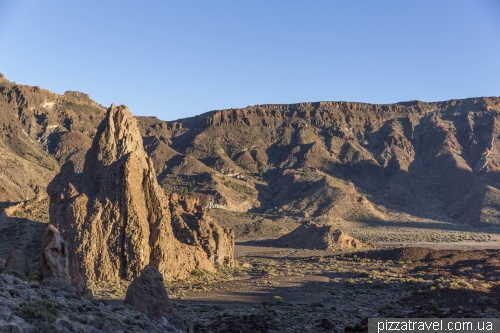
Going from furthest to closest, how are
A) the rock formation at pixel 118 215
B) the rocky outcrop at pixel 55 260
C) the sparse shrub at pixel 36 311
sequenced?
the rock formation at pixel 118 215 → the rocky outcrop at pixel 55 260 → the sparse shrub at pixel 36 311

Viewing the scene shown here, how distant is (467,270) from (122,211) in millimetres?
26217

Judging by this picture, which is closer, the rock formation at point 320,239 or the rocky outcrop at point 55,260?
the rocky outcrop at point 55,260

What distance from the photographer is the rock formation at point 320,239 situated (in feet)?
194

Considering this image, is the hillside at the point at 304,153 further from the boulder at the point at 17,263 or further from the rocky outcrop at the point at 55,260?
the rocky outcrop at the point at 55,260

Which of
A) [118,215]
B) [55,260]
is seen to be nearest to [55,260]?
[55,260]

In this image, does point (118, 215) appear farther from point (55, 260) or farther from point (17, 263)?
point (55, 260)

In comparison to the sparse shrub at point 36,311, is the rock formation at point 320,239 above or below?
below

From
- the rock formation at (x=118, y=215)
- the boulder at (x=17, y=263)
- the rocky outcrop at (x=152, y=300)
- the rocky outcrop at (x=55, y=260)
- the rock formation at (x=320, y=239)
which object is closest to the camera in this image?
the rocky outcrop at (x=152, y=300)

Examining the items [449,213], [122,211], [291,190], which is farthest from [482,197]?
[122,211]

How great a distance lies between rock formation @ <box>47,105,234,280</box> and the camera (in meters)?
27.7

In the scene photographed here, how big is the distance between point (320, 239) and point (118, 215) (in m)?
35.9

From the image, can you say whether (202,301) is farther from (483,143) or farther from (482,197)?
(483,143)

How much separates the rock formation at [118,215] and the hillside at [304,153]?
41399 mm

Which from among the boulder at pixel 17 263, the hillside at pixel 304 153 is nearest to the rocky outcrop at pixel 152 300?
the boulder at pixel 17 263
